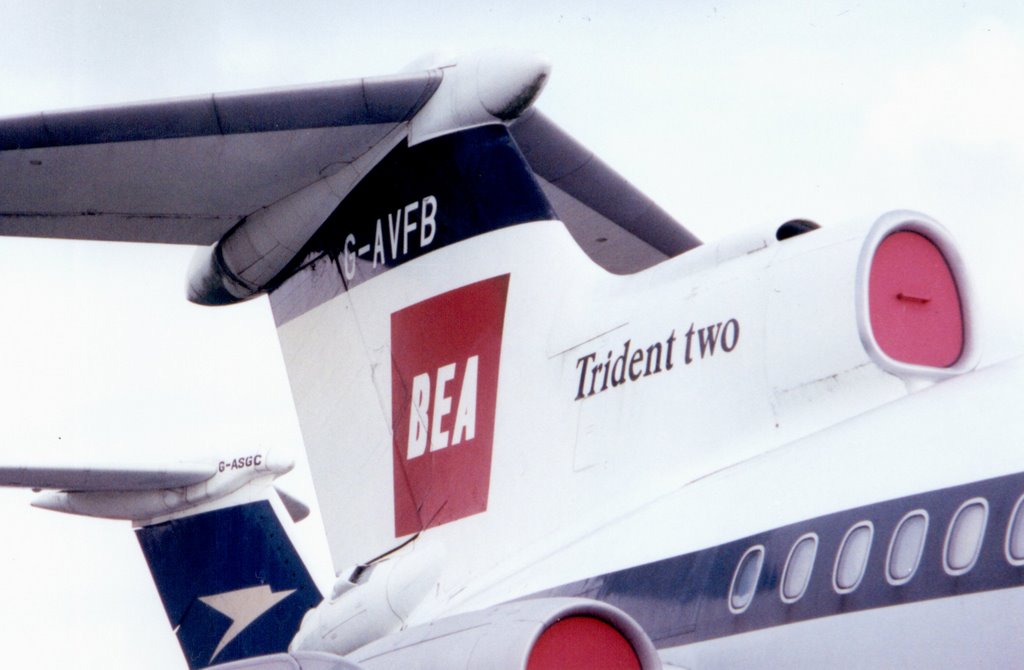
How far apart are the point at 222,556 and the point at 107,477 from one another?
1.18 metres

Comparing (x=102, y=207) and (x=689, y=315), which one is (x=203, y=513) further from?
(x=689, y=315)

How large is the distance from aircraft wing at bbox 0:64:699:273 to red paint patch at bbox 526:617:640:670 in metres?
2.53

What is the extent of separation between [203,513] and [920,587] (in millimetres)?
5706

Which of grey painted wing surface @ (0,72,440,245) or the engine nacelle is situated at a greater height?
grey painted wing surface @ (0,72,440,245)

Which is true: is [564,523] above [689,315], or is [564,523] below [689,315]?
below

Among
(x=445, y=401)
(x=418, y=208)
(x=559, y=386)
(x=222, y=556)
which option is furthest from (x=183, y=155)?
(x=222, y=556)

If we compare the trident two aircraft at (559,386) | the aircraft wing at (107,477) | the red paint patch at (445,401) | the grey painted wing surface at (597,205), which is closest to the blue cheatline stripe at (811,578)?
the trident two aircraft at (559,386)

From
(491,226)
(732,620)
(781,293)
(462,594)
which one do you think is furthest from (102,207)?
(732,620)

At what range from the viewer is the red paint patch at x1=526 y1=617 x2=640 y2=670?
343 centimetres

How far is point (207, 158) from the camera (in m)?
5.24

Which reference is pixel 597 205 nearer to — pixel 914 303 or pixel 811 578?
pixel 914 303

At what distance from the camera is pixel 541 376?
519cm

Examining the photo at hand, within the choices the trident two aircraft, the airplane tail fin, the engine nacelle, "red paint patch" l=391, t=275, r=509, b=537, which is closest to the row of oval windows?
the trident two aircraft

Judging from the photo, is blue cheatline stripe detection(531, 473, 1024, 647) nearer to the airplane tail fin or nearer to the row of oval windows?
the row of oval windows
